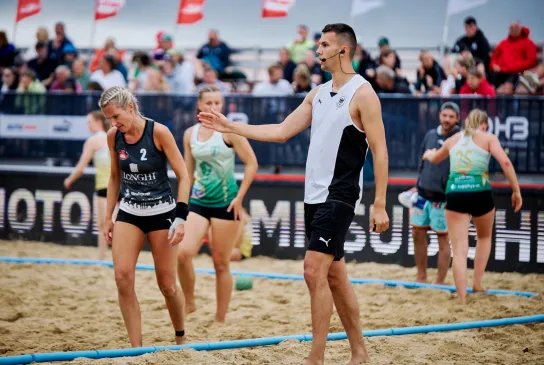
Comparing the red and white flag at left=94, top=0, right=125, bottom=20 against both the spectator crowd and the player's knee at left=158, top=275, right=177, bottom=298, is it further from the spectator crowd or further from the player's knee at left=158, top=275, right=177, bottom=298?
the player's knee at left=158, top=275, right=177, bottom=298

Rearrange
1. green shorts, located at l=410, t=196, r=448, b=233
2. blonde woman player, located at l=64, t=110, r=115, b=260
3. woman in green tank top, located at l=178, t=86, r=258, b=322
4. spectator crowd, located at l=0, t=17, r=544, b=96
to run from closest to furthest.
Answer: woman in green tank top, located at l=178, t=86, r=258, b=322, green shorts, located at l=410, t=196, r=448, b=233, blonde woman player, located at l=64, t=110, r=115, b=260, spectator crowd, located at l=0, t=17, r=544, b=96

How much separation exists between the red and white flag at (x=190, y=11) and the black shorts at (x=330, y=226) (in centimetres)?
1193

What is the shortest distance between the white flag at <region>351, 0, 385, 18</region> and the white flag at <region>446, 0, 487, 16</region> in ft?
4.77

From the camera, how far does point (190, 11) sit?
16484 mm

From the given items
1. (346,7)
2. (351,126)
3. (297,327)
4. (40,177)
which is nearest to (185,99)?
(40,177)

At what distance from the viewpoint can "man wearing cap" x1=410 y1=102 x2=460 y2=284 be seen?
29.9ft

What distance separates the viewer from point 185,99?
12961mm

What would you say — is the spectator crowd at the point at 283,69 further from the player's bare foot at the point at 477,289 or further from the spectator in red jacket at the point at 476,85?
the player's bare foot at the point at 477,289

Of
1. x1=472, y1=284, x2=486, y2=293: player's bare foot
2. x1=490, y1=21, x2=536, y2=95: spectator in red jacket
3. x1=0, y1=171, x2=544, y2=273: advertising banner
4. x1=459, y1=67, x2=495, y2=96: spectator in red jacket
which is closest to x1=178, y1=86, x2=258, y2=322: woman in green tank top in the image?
x1=472, y1=284, x2=486, y2=293: player's bare foot

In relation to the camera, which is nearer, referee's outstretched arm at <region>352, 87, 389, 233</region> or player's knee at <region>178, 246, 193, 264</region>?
referee's outstretched arm at <region>352, 87, 389, 233</region>

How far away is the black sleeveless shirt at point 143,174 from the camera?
602 centimetres

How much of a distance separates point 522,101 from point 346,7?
21.0ft

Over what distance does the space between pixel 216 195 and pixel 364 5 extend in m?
8.66

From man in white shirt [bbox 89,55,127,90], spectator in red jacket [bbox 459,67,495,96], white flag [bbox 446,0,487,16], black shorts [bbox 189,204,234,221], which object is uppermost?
white flag [bbox 446,0,487,16]
